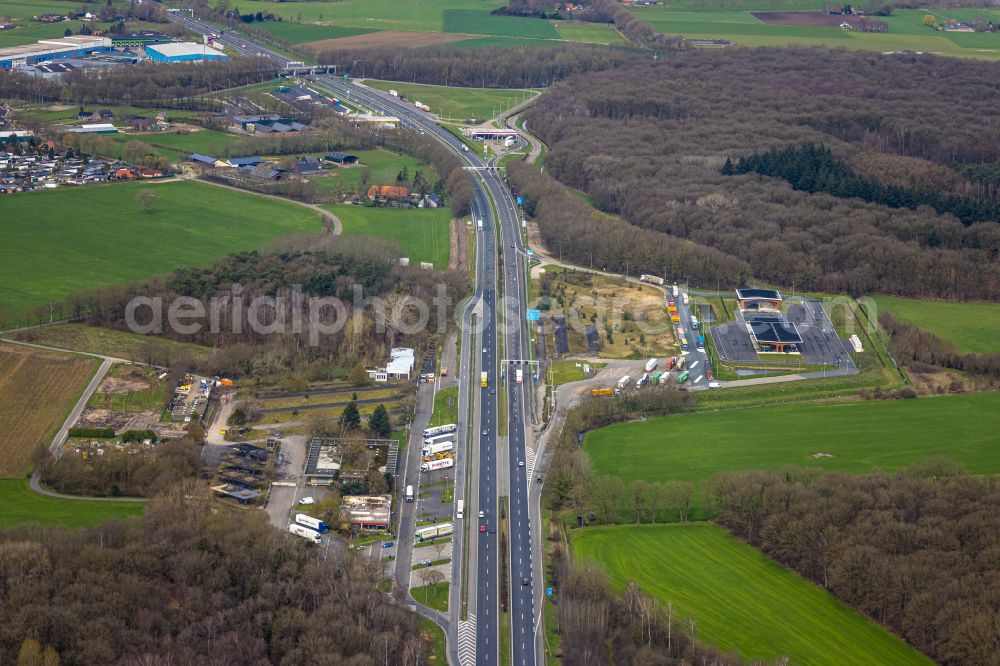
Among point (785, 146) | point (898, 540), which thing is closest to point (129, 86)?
point (785, 146)

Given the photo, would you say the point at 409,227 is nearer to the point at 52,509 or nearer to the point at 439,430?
the point at 439,430

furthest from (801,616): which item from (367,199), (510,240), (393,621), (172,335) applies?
(367,199)

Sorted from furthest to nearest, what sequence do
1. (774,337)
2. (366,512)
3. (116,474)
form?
(774,337), (116,474), (366,512)

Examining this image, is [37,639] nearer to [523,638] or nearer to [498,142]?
[523,638]

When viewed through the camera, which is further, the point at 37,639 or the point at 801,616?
the point at 801,616

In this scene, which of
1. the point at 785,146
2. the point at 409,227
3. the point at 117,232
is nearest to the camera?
the point at 117,232

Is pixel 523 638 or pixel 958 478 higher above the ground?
pixel 958 478

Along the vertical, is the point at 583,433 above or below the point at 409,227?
below
